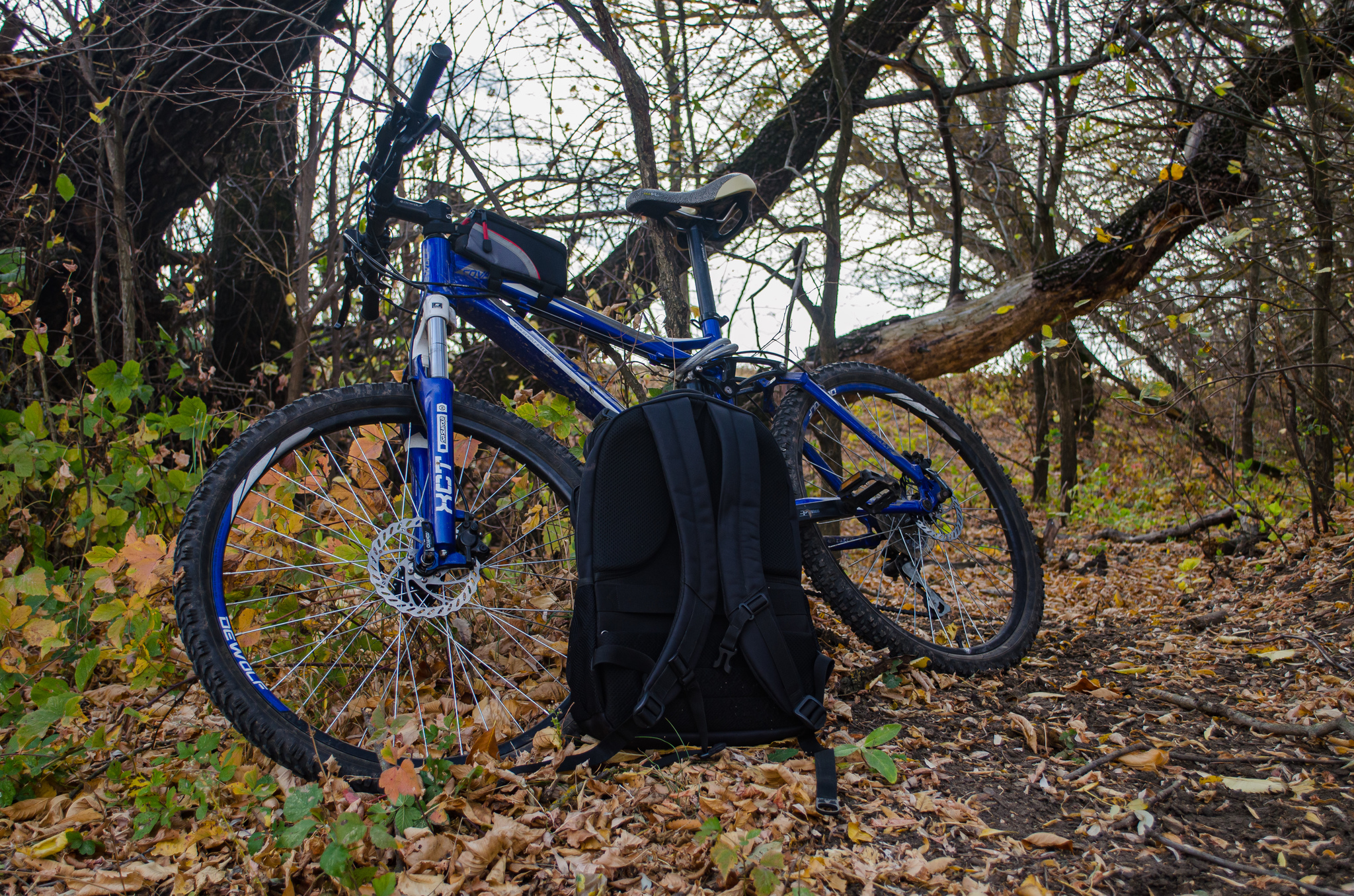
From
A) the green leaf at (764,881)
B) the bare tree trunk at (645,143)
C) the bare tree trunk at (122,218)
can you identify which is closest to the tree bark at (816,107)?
the bare tree trunk at (645,143)

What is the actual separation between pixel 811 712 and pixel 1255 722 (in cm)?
112

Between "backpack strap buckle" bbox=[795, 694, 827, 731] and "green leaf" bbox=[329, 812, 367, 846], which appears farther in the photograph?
Result: "backpack strap buckle" bbox=[795, 694, 827, 731]

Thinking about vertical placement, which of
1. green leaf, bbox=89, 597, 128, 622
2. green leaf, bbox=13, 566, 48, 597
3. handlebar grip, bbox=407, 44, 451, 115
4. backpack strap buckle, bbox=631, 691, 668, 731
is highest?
handlebar grip, bbox=407, 44, 451, 115

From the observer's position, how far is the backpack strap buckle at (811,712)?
64.6 inches

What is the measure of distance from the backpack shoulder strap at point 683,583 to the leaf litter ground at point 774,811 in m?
0.12

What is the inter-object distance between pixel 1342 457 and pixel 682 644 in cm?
399

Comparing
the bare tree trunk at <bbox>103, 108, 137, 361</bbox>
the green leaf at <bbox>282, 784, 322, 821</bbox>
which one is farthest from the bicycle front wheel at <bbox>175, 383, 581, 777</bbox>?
the bare tree trunk at <bbox>103, 108, 137, 361</bbox>

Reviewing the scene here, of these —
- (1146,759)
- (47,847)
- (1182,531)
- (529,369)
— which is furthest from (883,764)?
(1182,531)

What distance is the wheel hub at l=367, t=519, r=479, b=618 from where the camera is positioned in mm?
1713

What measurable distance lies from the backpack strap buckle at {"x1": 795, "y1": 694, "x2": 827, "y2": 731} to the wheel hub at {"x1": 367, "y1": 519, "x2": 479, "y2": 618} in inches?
30.9

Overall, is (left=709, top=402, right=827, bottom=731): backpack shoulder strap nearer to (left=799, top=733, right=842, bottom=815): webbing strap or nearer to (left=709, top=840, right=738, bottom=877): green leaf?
(left=799, top=733, right=842, bottom=815): webbing strap

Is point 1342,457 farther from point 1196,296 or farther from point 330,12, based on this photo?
point 330,12

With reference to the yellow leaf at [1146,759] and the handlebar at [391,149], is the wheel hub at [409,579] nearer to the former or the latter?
the handlebar at [391,149]

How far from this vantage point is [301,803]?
1325 millimetres
